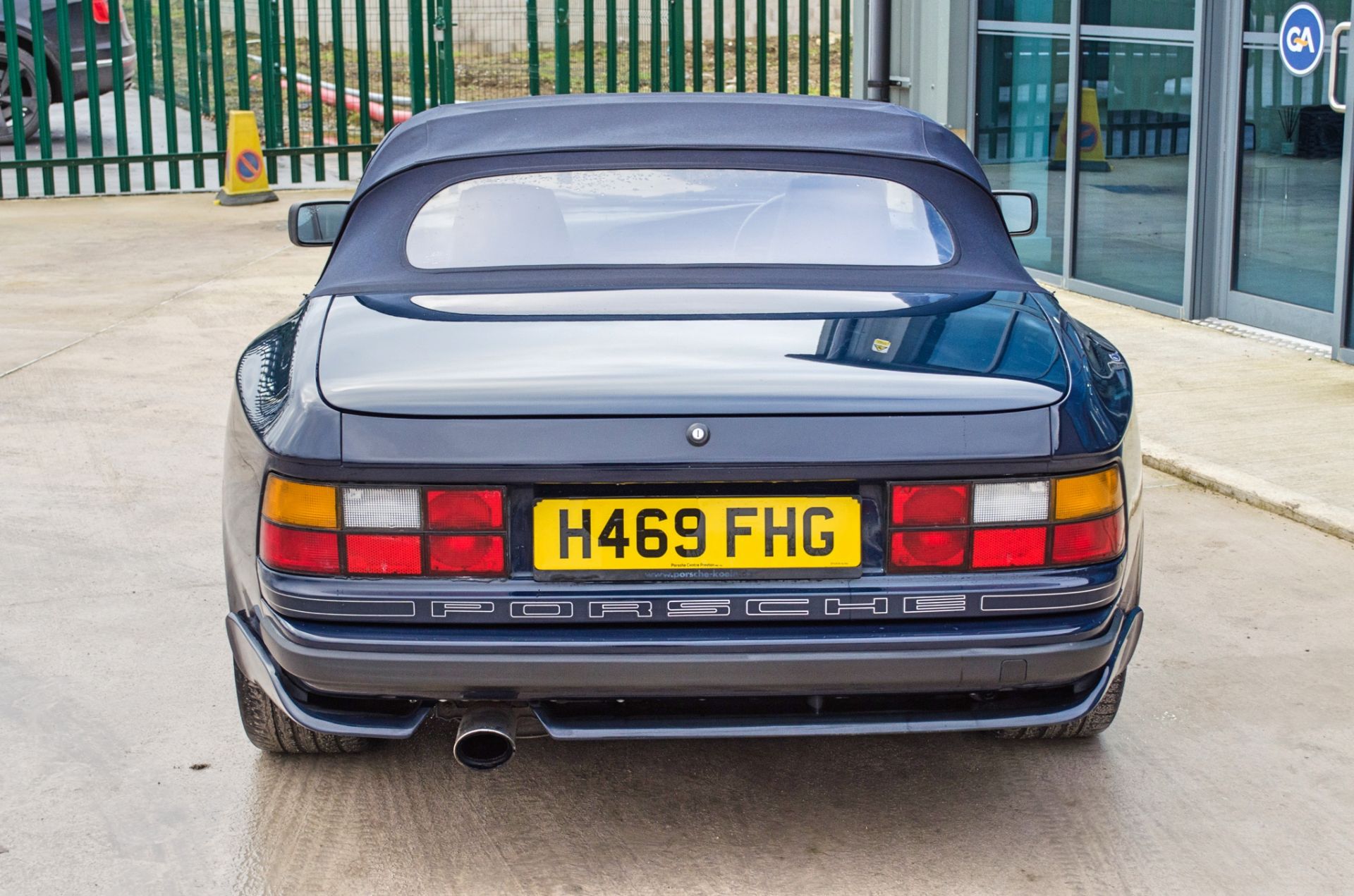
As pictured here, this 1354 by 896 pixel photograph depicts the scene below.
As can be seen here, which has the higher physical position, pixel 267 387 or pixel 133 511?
pixel 267 387

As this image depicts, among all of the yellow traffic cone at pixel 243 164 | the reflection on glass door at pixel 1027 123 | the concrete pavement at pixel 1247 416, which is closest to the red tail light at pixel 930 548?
the concrete pavement at pixel 1247 416

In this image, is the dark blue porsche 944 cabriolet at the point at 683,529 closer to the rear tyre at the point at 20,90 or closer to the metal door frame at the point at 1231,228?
the metal door frame at the point at 1231,228

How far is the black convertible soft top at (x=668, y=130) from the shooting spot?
3.88 metres

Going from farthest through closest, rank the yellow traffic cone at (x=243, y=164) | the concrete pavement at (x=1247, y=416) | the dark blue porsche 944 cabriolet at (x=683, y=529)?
the yellow traffic cone at (x=243, y=164) → the concrete pavement at (x=1247, y=416) → the dark blue porsche 944 cabriolet at (x=683, y=529)

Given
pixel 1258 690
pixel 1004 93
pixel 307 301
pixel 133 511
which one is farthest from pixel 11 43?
pixel 1258 690

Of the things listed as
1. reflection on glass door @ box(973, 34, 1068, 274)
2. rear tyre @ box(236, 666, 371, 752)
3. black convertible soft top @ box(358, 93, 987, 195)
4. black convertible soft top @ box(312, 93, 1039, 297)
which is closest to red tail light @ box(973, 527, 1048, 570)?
black convertible soft top @ box(312, 93, 1039, 297)

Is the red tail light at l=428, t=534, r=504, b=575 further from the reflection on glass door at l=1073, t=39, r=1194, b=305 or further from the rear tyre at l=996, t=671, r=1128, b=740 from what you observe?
the reflection on glass door at l=1073, t=39, r=1194, b=305

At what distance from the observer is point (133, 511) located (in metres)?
5.62

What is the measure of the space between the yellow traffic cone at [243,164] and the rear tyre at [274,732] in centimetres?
1161

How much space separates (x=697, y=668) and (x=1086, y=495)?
0.74 meters

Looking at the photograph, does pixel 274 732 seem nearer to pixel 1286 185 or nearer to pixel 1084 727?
pixel 1084 727

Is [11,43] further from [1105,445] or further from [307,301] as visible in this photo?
[1105,445]

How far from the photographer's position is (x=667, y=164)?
12.6ft

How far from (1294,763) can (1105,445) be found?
120cm
